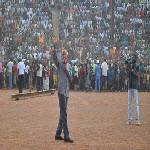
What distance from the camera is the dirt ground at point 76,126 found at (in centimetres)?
1012

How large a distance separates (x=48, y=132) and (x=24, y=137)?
98 centimetres

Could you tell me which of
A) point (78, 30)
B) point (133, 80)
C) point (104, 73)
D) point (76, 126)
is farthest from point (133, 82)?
point (78, 30)

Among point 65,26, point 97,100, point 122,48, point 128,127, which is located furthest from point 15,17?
point 128,127

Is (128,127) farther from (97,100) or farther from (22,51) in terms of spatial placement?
(22,51)

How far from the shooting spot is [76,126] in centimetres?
1328

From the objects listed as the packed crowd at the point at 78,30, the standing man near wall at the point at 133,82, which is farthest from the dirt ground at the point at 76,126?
the packed crowd at the point at 78,30

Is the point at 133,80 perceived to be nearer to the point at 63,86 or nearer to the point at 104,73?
the point at 63,86

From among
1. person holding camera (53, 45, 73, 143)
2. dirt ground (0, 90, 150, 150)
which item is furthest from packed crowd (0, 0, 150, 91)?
person holding camera (53, 45, 73, 143)

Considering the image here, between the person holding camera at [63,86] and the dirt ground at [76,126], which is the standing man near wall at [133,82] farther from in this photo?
the person holding camera at [63,86]

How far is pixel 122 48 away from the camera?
4284 centimetres

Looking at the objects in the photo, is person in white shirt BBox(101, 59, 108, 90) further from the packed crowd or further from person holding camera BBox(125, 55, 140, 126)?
person holding camera BBox(125, 55, 140, 126)

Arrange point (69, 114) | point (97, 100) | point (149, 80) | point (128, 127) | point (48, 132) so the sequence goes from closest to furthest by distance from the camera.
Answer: point (48, 132), point (128, 127), point (69, 114), point (97, 100), point (149, 80)

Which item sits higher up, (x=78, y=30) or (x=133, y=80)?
(x=78, y=30)

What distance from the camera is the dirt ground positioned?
10125mm
